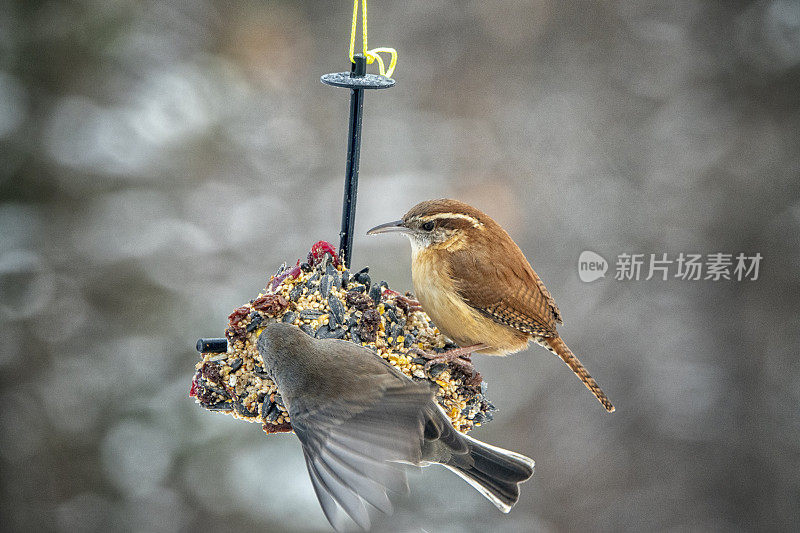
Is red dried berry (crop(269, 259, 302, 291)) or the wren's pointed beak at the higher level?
the wren's pointed beak

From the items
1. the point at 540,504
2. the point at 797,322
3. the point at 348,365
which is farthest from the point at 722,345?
the point at 348,365

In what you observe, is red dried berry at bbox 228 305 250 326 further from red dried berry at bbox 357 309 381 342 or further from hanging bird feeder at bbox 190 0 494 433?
red dried berry at bbox 357 309 381 342

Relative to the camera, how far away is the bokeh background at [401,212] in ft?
17.7

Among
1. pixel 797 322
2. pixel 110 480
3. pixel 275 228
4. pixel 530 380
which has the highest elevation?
pixel 275 228

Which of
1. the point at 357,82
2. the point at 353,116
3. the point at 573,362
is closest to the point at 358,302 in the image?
the point at 353,116

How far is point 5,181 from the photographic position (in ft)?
17.3

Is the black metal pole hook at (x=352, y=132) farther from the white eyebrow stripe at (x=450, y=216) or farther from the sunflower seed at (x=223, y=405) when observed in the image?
the white eyebrow stripe at (x=450, y=216)

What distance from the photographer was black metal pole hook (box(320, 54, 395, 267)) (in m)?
3.01

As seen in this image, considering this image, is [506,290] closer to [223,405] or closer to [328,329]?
[328,329]

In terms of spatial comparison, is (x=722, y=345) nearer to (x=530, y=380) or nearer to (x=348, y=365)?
(x=530, y=380)

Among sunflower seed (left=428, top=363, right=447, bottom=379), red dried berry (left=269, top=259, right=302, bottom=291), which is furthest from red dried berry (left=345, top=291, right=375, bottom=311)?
sunflower seed (left=428, top=363, right=447, bottom=379)

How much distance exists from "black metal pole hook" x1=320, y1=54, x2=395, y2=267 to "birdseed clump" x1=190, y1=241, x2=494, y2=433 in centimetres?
9

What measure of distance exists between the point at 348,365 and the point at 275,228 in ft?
10.1

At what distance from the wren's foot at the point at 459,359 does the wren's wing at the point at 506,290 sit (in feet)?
0.51
